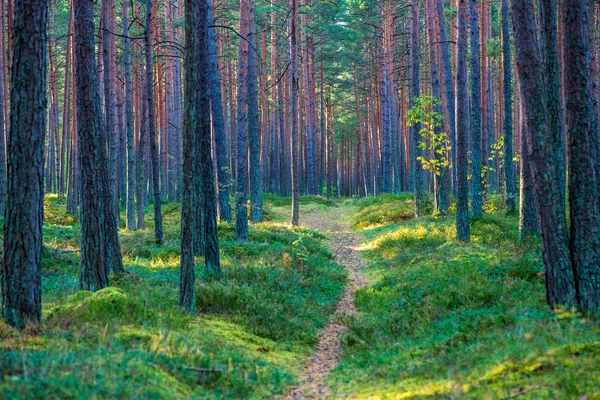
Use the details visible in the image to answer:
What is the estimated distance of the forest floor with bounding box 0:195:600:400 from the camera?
5.06 m

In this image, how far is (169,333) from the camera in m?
6.65

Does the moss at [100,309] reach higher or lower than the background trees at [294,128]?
lower

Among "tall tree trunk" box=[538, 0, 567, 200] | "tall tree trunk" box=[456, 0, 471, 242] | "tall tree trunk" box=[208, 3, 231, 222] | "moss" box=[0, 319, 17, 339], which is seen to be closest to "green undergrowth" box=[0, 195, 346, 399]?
"moss" box=[0, 319, 17, 339]

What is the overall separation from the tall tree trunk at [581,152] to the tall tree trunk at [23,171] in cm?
722

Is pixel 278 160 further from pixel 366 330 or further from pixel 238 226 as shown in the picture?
pixel 366 330

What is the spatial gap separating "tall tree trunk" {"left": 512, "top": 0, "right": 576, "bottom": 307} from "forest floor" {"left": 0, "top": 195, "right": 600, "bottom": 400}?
1.53 ft

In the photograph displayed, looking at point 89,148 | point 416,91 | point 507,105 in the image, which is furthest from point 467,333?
point 416,91

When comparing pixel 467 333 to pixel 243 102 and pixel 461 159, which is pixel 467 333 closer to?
pixel 461 159

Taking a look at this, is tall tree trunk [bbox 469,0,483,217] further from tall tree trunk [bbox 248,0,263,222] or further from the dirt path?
tall tree trunk [bbox 248,0,263,222]

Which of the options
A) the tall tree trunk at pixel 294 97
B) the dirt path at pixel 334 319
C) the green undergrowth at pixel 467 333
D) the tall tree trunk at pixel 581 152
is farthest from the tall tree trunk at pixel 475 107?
the tall tree trunk at pixel 581 152

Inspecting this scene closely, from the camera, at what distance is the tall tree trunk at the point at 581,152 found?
745 cm

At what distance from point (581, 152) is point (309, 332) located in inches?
197

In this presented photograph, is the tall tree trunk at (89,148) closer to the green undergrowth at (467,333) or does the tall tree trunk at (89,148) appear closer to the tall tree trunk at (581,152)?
the green undergrowth at (467,333)

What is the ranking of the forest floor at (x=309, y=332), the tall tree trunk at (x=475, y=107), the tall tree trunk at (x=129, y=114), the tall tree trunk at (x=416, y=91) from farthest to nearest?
the tall tree trunk at (x=416, y=91) → the tall tree trunk at (x=129, y=114) → the tall tree trunk at (x=475, y=107) → the forest floor at (x=309, y=332)
